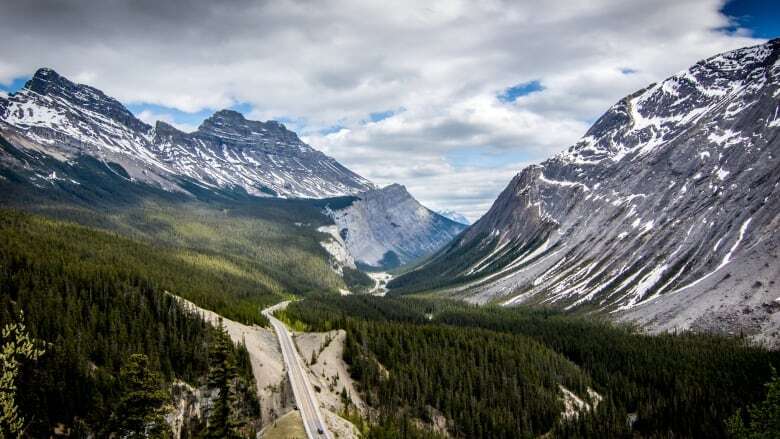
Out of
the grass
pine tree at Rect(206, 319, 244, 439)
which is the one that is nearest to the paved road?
the grass

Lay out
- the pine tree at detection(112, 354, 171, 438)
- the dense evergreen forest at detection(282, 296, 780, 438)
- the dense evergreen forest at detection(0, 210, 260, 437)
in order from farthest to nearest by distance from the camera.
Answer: the dense evergreen forest at detection(282, 296, 780, 438) → the dense evergreen forest at detection(0, 210, 260, 437) → the pine tree at detection(112, 354, 171, 438)

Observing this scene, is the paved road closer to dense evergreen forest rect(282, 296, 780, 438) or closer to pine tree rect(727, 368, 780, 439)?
dense evergreen forest rect(282, 296, 780, 438)

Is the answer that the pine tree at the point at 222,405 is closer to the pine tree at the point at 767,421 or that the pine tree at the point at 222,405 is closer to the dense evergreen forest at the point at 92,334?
the dense evergreen forest at the point at 92,334

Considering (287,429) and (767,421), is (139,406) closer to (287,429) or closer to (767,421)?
(287,429)

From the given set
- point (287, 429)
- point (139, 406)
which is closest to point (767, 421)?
point (139, 406)

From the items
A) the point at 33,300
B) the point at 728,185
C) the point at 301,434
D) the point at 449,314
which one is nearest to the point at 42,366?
the point at 33,300

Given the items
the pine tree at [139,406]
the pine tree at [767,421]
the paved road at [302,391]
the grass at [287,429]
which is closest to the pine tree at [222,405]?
the pine tree at [139,406]
